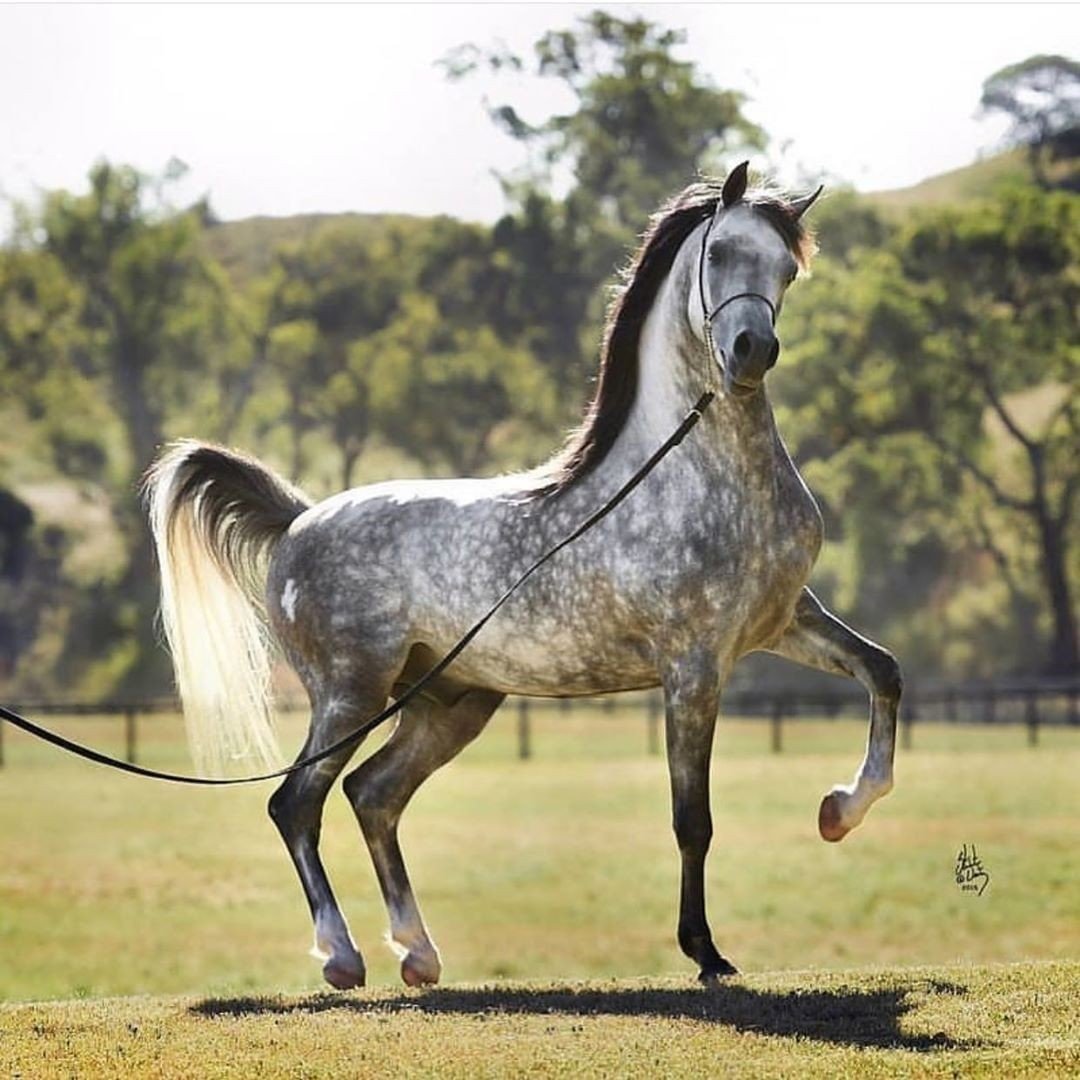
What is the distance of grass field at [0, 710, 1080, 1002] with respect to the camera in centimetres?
1672

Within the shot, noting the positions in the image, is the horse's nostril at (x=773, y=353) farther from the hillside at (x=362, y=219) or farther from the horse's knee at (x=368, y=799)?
the hillside at (x=362, y=219)

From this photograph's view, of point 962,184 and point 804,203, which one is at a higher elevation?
point 962,184

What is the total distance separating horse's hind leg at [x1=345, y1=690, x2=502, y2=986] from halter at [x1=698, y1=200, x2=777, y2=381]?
5.85ft

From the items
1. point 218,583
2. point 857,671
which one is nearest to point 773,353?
point 857,671

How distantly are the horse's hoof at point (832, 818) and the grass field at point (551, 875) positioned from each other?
5.46 m

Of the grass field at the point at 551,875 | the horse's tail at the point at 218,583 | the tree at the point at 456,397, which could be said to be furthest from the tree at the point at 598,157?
the horse's tail at the point at 218,583

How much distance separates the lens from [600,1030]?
667 cm

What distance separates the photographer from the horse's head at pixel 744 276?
7051mm

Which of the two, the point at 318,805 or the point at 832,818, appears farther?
the point at 318,805

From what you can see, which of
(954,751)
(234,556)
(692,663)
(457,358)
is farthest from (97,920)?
(457,358)

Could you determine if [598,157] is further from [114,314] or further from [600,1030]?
[600,1030]

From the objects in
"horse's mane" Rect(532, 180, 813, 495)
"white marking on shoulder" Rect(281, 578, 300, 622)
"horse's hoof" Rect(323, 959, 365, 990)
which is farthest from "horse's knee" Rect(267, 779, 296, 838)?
"horse's mane" Rect(532, 180, 813, 495)

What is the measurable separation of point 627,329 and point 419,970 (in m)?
2.51

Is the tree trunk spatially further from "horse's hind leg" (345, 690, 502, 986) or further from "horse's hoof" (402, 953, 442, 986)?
"horse's hoof" (402, 953, 442, 986)
